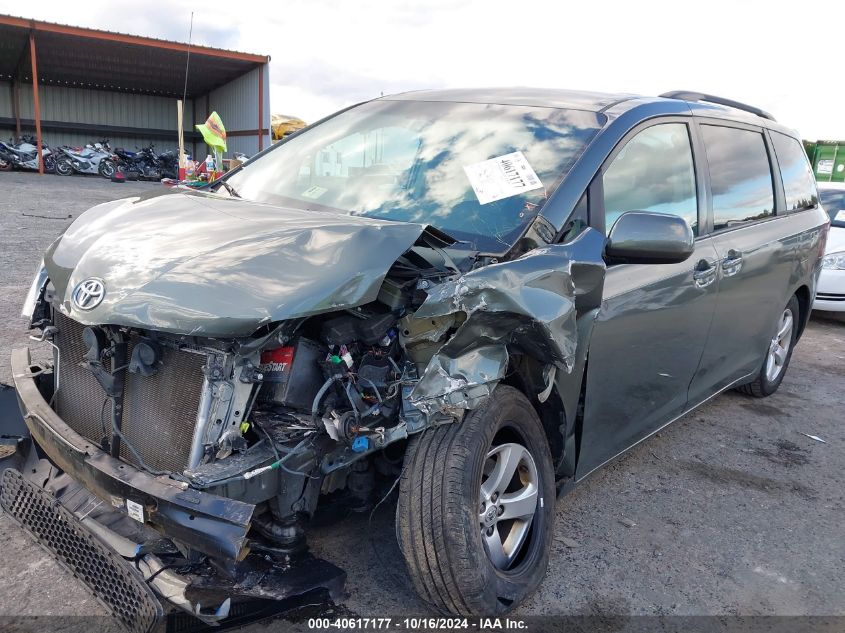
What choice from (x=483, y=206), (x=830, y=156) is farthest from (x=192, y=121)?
(x=483, y=206)

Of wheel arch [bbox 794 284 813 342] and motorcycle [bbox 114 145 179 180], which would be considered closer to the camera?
wheel arch [bbox 794 284 813 342]

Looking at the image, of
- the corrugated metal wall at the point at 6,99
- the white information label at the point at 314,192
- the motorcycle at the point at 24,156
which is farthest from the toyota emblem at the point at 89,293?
the corrugated metal wall at the point at 6,99

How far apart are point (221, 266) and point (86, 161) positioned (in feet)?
78.7

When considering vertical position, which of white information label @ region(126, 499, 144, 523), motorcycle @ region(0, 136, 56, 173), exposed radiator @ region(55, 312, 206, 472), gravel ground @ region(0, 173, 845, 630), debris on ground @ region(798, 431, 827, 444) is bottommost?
motorcycle @ region(0, 136, 56, 173)

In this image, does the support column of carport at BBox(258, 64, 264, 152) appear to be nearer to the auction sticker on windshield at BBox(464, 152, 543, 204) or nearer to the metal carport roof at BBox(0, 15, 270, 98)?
the metal carport roof at BBox(0, 15, 270, 98)

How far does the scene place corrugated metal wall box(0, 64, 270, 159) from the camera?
2528 centimetres

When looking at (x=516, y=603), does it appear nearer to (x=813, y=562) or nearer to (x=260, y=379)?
(x=260, y=379)

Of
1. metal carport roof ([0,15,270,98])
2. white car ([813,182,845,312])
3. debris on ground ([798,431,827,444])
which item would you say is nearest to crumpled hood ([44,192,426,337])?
debris on ground ([798,431,827,444])

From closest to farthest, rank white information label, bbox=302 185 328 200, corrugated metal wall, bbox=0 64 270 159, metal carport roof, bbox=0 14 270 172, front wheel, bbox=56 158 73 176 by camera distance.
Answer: white information label, bbox=302 185 328 200 < metal carport roof, bbox=0 14 270 172 < front wheel, bbox=56 158 73 176 < corrugated metal wall, bbox=0 64 270 159

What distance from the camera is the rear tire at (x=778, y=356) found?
15.9 feet

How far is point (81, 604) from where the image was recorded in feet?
7.82

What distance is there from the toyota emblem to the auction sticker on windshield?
145 centimetres

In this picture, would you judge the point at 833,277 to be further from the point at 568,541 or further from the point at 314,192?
the point at 314,192

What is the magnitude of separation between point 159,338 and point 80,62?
27371mm
